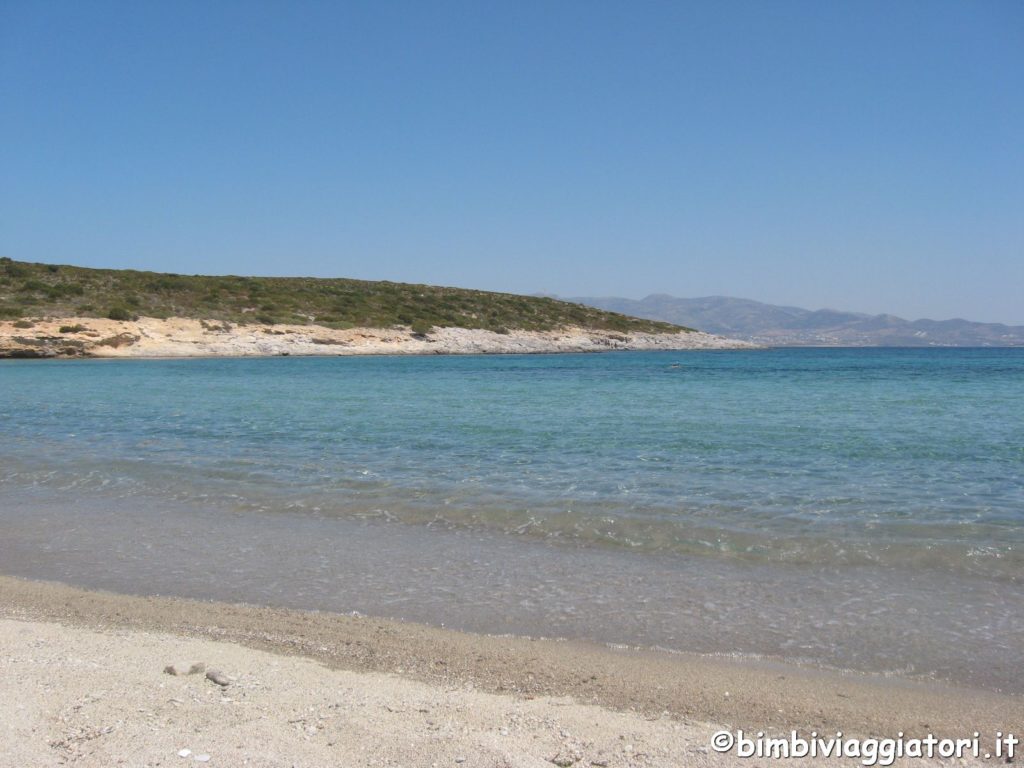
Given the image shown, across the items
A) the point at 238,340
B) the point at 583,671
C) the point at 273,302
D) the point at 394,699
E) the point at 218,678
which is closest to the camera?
the point at 394,699

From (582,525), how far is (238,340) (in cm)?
5582

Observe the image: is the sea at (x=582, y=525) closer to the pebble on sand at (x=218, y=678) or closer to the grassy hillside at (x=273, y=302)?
the pebble on sand at (x=218, y=678)

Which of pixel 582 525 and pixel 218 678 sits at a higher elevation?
pixel 582 525

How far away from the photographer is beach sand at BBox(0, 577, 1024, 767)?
3496 millimetres

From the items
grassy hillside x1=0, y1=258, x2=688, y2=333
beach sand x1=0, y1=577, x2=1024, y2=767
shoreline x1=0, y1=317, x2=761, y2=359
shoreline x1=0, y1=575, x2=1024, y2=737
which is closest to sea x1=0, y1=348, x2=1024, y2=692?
shoreline x1=0, y1=575, x2=1024, y2=737

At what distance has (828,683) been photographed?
4445mm

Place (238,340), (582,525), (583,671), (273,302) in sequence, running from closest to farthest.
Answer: (583,671) < (582,525) < (238,340) < (273,302)

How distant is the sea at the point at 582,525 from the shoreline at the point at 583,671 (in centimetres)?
25

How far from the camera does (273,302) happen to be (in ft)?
237

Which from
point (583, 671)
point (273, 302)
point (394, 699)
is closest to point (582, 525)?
point (583, 671)

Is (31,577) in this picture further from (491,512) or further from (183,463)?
(183,463)

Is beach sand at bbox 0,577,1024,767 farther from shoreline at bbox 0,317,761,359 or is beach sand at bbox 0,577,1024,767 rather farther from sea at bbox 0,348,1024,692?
shoreline at bbox 0,317,761,359

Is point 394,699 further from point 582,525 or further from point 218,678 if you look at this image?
point 582,525

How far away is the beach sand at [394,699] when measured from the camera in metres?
3.50
